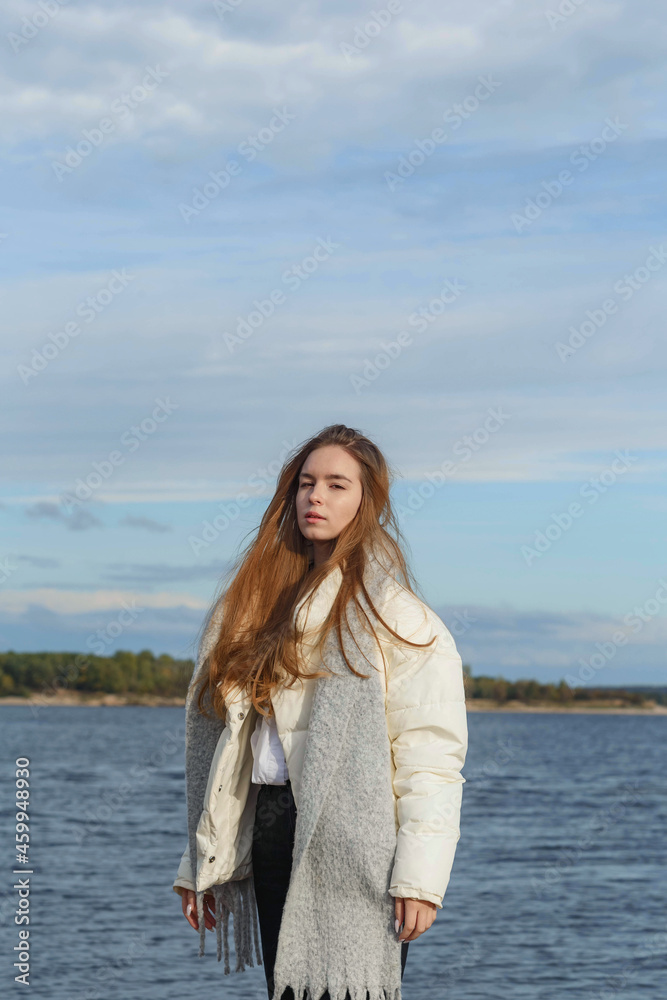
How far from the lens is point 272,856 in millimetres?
2652

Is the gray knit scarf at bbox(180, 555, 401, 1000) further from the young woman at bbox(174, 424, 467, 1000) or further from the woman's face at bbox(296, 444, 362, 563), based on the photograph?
the woman's face at bbox(296, 444, 362, 563)

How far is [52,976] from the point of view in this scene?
9266 mm

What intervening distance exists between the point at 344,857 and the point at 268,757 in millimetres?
326

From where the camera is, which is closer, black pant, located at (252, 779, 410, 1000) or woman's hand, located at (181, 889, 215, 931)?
black pant, located at (252, 779, 410, 1000)

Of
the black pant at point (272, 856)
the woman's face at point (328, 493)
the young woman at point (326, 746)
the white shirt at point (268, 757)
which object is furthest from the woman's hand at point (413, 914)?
the woman's face at point (328, 493)

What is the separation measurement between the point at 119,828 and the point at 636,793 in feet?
55.1

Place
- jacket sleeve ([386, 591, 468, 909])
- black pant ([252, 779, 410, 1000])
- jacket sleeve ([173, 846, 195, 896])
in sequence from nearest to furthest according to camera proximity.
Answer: jacket sleeve ([386, 591, 468, 909]) → black pant ([252, 779, 410, 1000]) → jacket sleeve ([173, 846, 195, 896])

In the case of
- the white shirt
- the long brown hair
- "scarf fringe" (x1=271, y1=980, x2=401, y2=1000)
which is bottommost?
"scarf fringe" (x1=271, y1=980, x2=401, y2=1000)

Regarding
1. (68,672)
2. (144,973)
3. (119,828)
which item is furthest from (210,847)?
(68,672)

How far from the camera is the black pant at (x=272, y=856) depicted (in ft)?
8.64

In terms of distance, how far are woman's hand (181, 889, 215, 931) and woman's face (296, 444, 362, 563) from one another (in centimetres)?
103

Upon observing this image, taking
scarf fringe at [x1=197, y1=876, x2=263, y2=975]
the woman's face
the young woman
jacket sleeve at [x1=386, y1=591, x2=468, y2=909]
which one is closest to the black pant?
the young woman

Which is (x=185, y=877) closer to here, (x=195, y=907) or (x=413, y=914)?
(x=195, y=907)

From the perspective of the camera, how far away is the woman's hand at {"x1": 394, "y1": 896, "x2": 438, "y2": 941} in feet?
8.09
